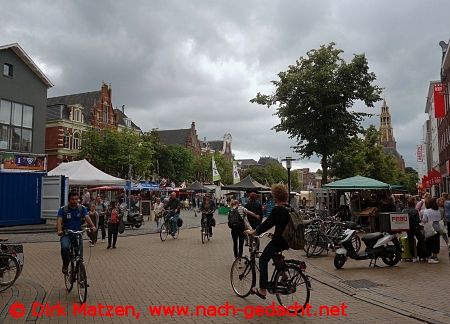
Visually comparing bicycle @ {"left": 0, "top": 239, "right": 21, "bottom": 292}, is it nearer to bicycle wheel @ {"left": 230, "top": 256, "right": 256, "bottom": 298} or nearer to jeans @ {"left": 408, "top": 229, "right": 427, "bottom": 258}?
bicycle wheel @ {"left": 230, "top": 256, "right": 256, "bottom": 298}

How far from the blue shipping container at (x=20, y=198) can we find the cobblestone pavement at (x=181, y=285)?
8687 mm

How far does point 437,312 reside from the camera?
22.1ft

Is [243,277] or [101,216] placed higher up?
[101,216]

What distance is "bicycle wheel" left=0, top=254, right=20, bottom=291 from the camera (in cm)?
833

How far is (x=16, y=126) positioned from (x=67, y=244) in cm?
2741

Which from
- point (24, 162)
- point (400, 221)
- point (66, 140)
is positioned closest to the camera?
point (400, 221)

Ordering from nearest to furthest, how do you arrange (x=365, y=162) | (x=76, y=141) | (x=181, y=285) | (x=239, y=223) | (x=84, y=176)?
(x=181, y=285) → (x=239, y=223) → (x=84, y=176) → (x=365, y=162) → (x=76, y=141)

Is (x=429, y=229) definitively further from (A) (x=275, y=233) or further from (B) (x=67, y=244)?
(B) (x=67, y=244)

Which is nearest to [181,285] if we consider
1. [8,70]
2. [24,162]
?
[24,162]

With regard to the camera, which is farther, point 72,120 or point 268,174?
point 268,174

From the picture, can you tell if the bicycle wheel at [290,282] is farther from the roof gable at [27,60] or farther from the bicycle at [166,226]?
the roof gable at [27,60]

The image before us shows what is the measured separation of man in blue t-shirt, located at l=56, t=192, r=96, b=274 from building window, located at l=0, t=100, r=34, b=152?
26.3 m

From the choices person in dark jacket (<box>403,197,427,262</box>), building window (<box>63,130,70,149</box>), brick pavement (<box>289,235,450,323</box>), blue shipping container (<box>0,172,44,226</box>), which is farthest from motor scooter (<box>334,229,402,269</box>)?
building window (<box>63,130,70,149</box>)

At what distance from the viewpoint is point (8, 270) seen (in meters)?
8.39
